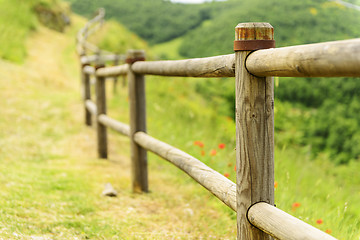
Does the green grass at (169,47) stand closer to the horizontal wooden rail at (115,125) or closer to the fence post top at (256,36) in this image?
the horizontal wooden rail at (115,125)

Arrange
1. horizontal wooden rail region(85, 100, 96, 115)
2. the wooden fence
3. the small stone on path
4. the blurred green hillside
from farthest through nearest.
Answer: the blurred green hillside < horizontal wooden rail region(85, 100, 96, 115) < the small stone on path < the wooden fence

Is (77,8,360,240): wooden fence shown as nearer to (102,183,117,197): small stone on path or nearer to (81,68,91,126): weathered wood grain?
(102,183,117,197): small stone on path

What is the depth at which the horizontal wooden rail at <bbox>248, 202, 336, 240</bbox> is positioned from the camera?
4.30 ft

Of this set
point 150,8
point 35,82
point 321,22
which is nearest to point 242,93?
point 35,82

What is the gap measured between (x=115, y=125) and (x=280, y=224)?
3022mm

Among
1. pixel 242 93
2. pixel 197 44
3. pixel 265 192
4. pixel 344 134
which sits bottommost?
pixel 344 134

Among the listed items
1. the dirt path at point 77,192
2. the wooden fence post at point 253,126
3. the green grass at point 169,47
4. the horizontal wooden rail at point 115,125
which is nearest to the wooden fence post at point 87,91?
the dirt path at point 77,192

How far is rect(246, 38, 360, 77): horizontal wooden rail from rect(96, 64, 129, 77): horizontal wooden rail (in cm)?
240

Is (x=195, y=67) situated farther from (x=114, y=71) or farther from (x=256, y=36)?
(x=114, y=71)

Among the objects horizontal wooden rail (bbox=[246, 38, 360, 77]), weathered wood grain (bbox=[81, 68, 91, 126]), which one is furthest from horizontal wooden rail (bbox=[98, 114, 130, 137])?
horizontal wooden rail (bbox=[246, 38, 360, 77])

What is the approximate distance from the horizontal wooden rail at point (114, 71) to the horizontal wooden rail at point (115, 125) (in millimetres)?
550

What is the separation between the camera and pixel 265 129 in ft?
5.43

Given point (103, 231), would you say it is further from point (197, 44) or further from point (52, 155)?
point (197, 44)

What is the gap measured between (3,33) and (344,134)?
2246cm
